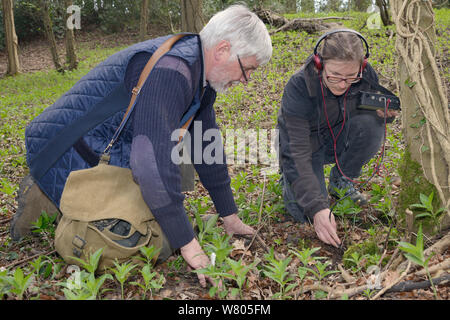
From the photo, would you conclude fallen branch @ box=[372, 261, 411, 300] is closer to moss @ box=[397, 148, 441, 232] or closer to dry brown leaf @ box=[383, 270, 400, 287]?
dry brown leaf @ box=[383, 270, 400, 287]

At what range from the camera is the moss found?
2.34m

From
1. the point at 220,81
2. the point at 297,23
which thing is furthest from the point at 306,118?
the point at 297,23

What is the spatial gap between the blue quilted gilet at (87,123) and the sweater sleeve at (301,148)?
3.44 feet

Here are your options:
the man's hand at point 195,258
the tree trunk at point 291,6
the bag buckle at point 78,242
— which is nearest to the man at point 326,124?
the man's hand at point 195,258

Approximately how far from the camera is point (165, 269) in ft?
8.63

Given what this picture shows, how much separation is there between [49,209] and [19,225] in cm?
25

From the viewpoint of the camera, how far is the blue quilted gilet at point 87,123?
2.52 m

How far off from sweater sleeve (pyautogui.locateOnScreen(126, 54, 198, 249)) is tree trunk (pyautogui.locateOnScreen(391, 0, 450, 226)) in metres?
1.33

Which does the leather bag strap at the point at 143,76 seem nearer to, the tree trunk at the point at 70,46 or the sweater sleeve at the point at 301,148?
the sweater sleeve at the point at 301,148

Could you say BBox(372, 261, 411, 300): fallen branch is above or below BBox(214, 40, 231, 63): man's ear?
below

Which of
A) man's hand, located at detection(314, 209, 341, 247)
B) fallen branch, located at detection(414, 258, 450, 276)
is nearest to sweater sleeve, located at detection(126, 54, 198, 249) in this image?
man's hand, located at detection(314, 209, 341, 247)

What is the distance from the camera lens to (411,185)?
241cm

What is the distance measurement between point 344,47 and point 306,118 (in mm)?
676

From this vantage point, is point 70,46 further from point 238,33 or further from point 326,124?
point 238,33
